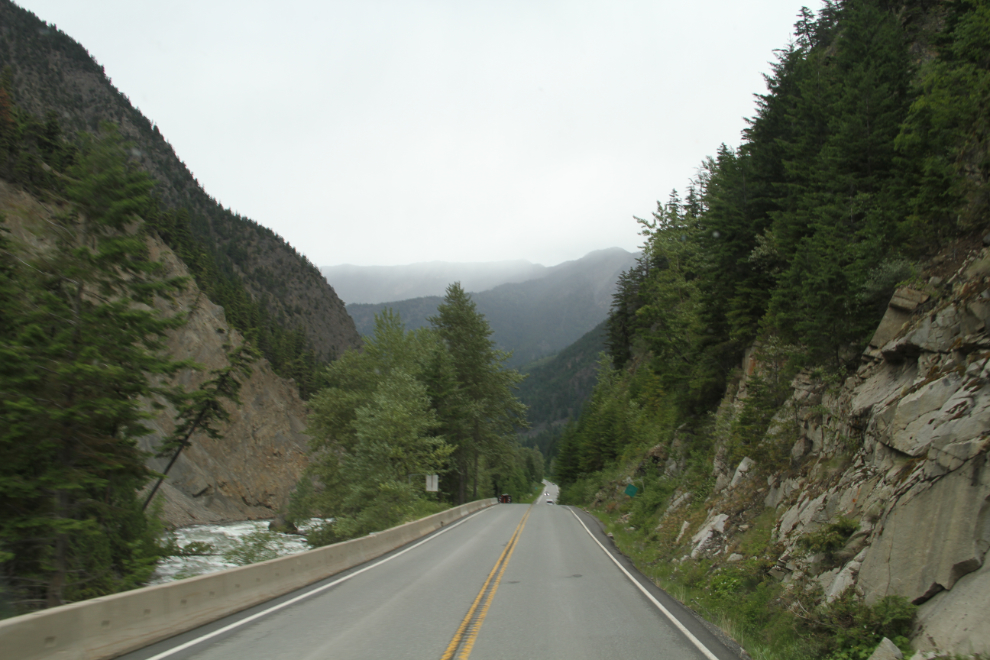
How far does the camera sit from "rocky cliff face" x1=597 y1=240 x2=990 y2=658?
20.6ft

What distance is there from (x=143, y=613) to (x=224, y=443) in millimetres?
50215

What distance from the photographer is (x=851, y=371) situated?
12703mm

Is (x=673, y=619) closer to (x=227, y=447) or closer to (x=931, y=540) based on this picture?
(x=931, y=540)

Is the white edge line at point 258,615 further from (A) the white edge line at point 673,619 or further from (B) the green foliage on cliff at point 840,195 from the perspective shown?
(B) the green foliage on cliff at point 840,195

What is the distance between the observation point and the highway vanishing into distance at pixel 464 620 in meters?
6.83

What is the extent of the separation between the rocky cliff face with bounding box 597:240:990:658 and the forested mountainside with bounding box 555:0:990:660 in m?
0.03

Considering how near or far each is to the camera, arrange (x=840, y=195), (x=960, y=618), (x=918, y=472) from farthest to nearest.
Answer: (x=840, y=195) < (x=918, y=472) < (x=960, y=618)

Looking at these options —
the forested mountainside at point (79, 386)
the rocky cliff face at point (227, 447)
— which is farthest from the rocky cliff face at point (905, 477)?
the rocky cliff face at point (227, 447)

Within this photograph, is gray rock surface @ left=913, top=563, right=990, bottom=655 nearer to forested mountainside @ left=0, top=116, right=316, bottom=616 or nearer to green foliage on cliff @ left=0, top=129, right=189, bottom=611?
forested mountainside @ left=0, top=116, right=316, bottom=616

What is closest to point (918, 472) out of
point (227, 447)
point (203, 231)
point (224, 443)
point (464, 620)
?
point (464, 620)

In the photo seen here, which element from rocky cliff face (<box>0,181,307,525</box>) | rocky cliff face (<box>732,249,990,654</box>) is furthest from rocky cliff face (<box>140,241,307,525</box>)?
rocky cliff face (<box>732,249,990,654</box>)

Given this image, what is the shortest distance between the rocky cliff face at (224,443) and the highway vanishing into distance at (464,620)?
1132 inches

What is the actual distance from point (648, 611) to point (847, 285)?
27.9 feet

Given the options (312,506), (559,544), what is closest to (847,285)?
(559,544)
